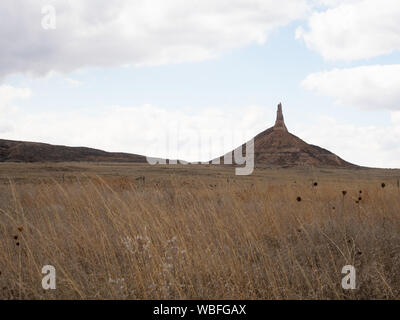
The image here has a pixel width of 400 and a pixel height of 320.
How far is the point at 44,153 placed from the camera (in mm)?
92875

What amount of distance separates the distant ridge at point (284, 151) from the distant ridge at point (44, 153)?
39.9m

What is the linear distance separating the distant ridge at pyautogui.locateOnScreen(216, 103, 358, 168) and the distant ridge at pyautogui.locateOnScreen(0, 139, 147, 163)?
131 feet

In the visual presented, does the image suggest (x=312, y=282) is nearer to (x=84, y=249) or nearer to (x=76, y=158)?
(x=84, y=249)

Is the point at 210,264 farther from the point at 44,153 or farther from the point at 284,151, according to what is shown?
the point at 284,151

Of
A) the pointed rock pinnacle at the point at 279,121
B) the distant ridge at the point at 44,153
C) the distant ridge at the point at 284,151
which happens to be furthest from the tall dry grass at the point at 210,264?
the pointed rock pinnacle at the point at 279,121

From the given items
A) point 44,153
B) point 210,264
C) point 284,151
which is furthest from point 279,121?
point 210,264

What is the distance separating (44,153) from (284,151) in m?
71.9

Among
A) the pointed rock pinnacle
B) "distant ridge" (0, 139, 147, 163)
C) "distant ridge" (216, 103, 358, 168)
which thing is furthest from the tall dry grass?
the pointed rock pinnacle

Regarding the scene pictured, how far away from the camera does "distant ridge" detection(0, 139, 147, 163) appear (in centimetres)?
8678

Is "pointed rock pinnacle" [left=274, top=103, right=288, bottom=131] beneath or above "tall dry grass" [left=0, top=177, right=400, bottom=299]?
above

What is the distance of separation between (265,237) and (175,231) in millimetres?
1278

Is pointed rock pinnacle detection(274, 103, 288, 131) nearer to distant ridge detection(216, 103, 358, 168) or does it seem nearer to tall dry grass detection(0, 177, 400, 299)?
distant ridge detection(216, 103, 358, 168)
